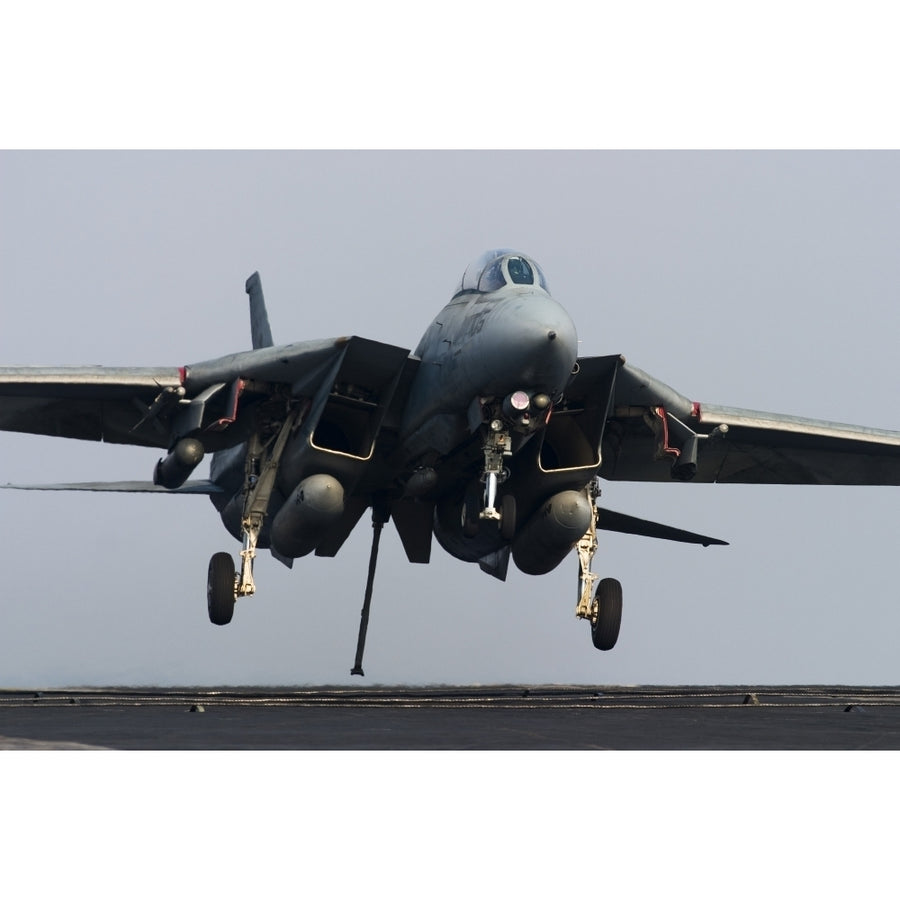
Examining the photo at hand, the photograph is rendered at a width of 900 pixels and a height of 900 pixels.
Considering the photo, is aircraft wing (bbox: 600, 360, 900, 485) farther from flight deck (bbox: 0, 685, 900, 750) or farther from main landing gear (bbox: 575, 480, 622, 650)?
flight deck (bbox: 0, 685, 900, 750)

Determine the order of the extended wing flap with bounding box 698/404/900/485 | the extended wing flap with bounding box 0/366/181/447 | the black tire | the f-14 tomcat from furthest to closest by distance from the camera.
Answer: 1. the extended wing flap with bounding box 698/404/900/485
2. the extended wing flap with bounding box 0/366/181/447
3. the black tire
4. the f-14 tomcat

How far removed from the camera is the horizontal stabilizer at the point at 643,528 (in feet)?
83.1

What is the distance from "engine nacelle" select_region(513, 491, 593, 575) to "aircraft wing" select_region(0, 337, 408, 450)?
9.67 ft

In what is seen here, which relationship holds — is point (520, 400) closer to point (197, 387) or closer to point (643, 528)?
point (197, 387)

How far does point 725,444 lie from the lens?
24.6 meters

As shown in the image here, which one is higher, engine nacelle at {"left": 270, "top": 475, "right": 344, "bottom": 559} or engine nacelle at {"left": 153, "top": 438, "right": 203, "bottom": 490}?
engine nacelle at {"left": 153, "top": 438, "right": 203, "bottom": 490}

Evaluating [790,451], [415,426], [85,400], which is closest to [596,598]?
[415,426]

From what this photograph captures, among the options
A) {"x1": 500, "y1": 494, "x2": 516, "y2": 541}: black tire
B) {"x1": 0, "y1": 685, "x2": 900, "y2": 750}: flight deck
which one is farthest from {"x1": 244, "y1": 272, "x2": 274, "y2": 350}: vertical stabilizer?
{"x1": 500, "y1": 494, "x2": 516, "y2": 541}: black tire

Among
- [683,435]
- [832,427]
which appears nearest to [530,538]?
[683,435]

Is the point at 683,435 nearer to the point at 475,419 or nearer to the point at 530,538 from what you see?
the point at 530,538

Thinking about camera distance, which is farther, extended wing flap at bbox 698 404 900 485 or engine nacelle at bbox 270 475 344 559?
extended wing flap at bbox 698 404 900 485

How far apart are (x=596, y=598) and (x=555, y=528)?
1768 mm

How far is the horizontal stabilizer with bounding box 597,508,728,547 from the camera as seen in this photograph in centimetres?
2533
